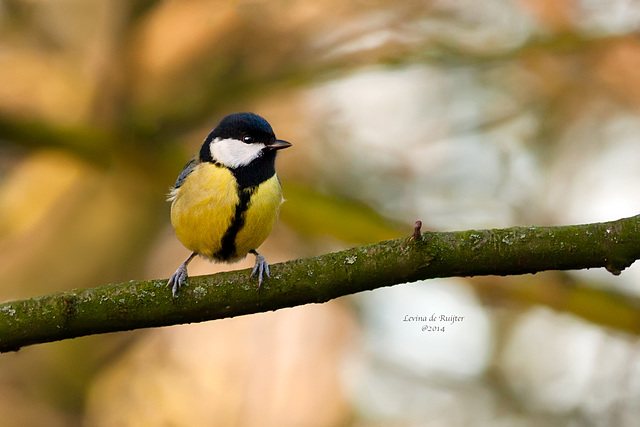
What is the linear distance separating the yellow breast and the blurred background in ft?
7.15

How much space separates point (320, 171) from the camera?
7.42 meters

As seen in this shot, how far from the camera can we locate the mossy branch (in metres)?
2.92

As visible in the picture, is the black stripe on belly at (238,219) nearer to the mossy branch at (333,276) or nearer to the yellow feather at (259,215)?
the yellow feather at (259,215)

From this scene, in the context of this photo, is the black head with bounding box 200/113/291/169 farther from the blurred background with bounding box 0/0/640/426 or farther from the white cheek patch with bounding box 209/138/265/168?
the blurred background with bounding box 0/0/640/426

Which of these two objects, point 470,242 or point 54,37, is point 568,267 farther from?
point 54,37

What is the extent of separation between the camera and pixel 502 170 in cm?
692

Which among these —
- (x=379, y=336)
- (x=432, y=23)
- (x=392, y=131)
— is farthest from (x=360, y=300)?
(x=432, y=23)

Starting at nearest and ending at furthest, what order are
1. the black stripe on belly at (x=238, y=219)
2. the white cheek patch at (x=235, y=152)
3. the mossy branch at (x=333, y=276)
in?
the mossy branch at (x=333, y=276), the black stripe on belly at (x=238, y=219), the white cheek patch at (x=235, y=152)

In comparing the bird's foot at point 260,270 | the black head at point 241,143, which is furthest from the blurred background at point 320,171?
the bird's foot at point 260,270

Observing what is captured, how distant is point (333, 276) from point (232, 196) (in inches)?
41.1

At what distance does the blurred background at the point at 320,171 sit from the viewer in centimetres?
642

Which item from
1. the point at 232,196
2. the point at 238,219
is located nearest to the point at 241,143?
the point at 232,196

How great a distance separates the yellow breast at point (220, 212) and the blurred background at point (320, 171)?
2180mm

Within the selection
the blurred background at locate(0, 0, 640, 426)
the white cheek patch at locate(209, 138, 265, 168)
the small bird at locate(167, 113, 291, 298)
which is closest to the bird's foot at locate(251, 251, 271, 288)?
the small bird at locate(167, 113, 291, 298)
